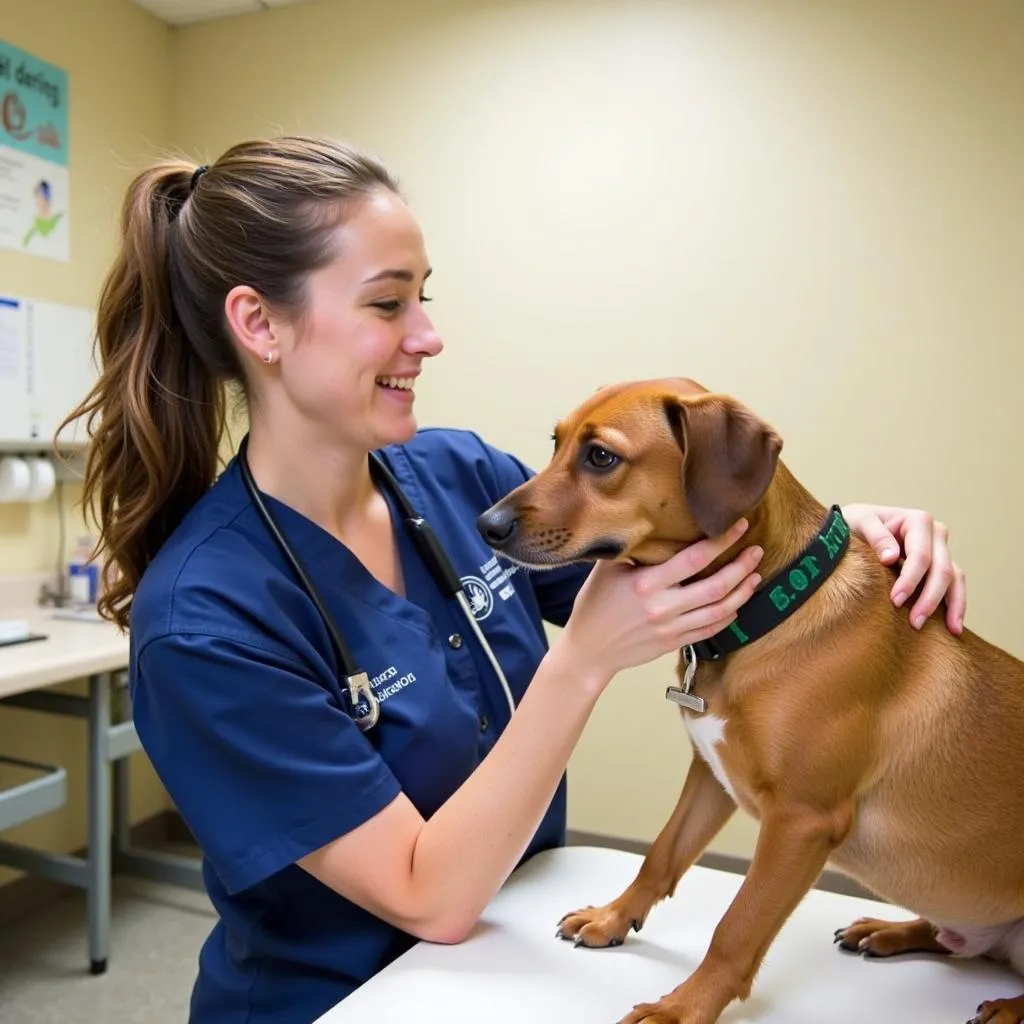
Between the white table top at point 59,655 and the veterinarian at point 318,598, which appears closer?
the veterinarian at point 318,598

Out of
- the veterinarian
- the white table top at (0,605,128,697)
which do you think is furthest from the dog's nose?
the white table top at (0,605,128,697)

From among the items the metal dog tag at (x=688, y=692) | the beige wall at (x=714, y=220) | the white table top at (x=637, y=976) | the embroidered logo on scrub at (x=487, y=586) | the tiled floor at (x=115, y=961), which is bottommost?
the tiled floor at (x=115, y=961)

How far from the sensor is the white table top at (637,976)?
36.6 inches

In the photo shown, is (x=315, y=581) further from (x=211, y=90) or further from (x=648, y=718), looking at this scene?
(x=211, y=90)

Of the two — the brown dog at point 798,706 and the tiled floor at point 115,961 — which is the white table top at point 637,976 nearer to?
the brown dog at point 798,706

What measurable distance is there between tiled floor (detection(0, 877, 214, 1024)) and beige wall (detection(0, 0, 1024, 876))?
0.30 metres

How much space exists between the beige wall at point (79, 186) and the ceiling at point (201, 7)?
0.06 meters

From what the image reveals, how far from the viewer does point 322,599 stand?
1138 mm

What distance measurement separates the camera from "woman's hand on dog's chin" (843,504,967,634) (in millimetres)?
1097

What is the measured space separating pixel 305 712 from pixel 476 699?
11.5 inches

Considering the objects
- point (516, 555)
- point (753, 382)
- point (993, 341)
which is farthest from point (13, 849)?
point (993, 341)

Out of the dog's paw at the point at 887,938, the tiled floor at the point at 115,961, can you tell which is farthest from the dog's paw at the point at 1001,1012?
the tiled floor at the point at 115,961

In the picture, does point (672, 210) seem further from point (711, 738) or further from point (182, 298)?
point (711, 738)

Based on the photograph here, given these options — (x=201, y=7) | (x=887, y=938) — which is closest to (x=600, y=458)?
(x=887, y=938)
